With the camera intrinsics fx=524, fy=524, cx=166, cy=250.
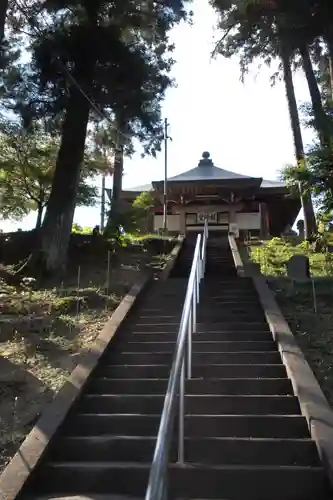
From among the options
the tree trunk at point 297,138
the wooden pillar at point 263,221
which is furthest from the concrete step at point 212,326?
the wooden pillar at point 263,221

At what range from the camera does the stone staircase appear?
11.7 ft

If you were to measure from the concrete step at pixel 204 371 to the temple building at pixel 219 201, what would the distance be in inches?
587

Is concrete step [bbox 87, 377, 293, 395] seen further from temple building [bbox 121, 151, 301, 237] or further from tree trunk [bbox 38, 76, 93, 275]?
temple building [bbox 121, 151, 301, 237]

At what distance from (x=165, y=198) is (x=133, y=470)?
17.1 meters

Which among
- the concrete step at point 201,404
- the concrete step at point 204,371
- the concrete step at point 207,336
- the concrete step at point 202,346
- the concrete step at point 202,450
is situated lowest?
the concrete step at point 202,450

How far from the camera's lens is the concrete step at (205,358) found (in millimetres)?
5512

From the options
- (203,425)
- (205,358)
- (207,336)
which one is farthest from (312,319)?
(203,425)

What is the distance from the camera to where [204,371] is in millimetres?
5348

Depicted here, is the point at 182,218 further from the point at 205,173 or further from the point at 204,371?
the point at 204,371

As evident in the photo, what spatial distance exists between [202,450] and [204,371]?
140 cm

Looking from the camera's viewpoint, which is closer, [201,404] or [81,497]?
[81,497]

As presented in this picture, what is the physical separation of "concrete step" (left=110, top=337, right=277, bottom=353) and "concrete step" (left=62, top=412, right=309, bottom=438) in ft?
4.93

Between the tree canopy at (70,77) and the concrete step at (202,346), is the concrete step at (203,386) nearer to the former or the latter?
the concrete step at (202,346)

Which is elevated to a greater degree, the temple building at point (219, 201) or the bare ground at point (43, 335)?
the temple building at point (219, 201)
